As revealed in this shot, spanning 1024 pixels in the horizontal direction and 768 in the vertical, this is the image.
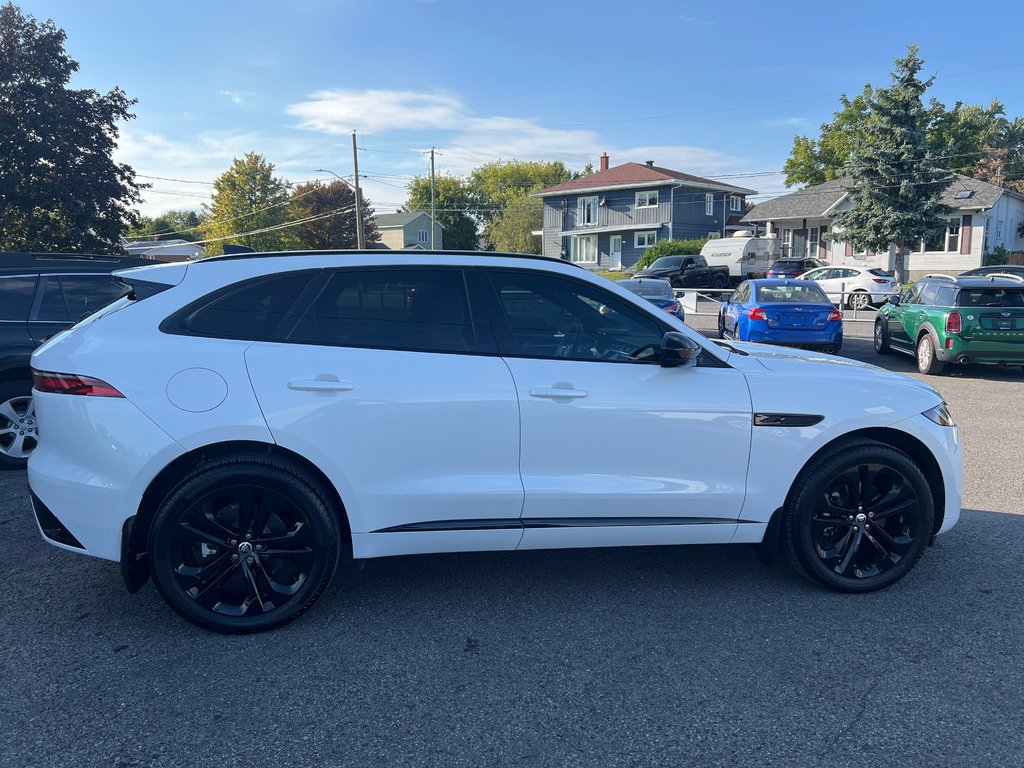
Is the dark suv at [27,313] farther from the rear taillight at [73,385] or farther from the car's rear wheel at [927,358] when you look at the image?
the car's rear wheel at [927,358]

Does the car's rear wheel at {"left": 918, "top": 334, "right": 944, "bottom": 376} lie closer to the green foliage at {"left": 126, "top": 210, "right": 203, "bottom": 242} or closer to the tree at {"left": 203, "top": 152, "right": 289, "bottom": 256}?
the tree at {"left": 203, "top": 152, "right": 289, "bottom": 256}

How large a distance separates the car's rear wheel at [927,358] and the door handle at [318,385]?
36.0 ft

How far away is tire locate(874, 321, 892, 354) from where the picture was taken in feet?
47.5

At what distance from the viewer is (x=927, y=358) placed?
40.2ft

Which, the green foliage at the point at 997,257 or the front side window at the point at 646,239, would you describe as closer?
the green foliage at the point at 997,257

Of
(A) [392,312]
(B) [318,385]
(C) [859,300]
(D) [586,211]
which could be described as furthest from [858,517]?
(D) [586,211]

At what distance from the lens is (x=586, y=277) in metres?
4.07

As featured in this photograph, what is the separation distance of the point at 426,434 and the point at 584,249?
179 ft

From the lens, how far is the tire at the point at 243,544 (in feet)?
11.7

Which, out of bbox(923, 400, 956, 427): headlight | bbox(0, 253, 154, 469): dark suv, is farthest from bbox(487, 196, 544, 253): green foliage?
bbox(923, 400, 956, 427): headlight

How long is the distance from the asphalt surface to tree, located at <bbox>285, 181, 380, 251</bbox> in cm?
6547

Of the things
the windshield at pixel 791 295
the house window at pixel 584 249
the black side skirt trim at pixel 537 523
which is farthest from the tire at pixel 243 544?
the house window at pixel 584 249

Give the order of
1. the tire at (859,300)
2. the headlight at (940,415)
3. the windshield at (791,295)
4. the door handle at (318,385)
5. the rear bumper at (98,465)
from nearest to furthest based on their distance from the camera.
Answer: the rear bumper at (98,465) → the door handle at (318,385) → the headlight at (940,415) → the windshield at (791,295) → the tire at (859,300)

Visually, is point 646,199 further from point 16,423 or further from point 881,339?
→ point 16,423
